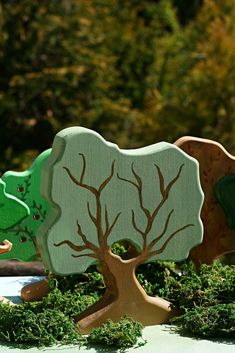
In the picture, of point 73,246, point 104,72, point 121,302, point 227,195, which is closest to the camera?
point 73,246

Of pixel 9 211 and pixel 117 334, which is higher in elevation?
pixel 9 211

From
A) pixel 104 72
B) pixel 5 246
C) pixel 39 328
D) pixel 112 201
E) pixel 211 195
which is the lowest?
pixel 39 328

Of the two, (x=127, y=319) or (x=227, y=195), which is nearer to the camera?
(x=127, y=319)

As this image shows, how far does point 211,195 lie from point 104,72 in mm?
5798

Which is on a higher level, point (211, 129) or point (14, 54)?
point (14, 54)

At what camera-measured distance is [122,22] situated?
10.6 m

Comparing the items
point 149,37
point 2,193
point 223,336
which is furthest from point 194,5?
point 223,336

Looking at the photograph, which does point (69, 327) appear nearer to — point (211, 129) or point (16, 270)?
point (16, 270)

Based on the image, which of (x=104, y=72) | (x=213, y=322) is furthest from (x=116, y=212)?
(x=104, y=72)

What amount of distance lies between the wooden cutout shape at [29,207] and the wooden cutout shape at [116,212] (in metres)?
0.90

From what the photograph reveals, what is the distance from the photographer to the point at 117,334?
364 cm

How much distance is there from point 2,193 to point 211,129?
497 centimetres

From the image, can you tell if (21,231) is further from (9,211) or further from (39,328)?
(39,328)

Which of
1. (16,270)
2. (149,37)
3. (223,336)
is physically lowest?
(16,270)
